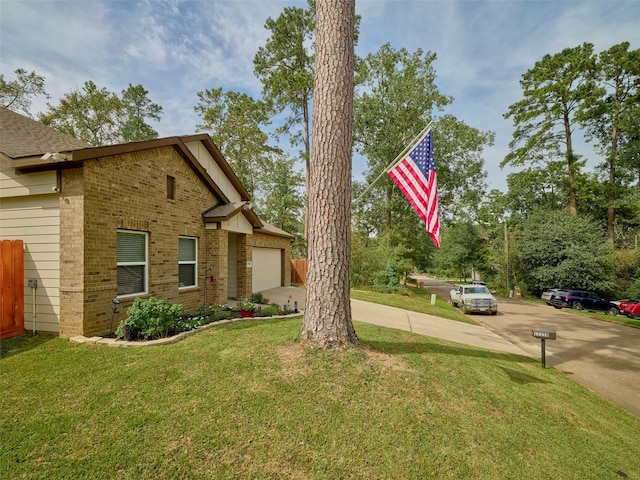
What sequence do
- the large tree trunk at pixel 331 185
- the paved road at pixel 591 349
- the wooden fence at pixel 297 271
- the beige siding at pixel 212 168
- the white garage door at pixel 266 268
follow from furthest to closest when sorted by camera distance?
the wooden fence at pixel 297 271 < the white garage door at pixel 266 268 < the beige siding at pixel 212 168 < the paved road at pixel 591 349 < the large tree trunk at pixel 331 185

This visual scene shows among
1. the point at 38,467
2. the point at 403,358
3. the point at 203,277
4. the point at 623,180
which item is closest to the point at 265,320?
the point at 203,277

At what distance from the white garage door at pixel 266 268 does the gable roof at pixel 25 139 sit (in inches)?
309

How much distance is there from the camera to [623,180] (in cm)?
2620

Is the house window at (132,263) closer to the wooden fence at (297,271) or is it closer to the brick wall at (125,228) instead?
the brick wall at (125,228)

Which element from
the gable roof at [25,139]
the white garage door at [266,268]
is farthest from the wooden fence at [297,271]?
the gable roof at [25,139]

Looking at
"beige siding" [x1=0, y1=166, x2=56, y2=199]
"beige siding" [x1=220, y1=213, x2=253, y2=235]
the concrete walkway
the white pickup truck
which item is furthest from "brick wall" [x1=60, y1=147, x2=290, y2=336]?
the white pickup truck

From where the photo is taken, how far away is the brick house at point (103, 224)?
568 cm

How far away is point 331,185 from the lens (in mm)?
4398

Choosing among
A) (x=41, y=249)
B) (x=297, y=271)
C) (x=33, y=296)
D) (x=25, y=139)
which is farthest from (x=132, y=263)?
(x=297, y=271)

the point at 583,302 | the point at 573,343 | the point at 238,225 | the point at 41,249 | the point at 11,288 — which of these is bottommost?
the point at 583,302

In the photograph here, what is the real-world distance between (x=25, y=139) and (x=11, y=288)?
12.9 ft

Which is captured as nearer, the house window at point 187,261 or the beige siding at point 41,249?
the beige siding at point 41,249

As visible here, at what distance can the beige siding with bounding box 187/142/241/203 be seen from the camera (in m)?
10.7

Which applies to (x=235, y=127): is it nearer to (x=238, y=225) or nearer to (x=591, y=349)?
(x=238, y=225)
